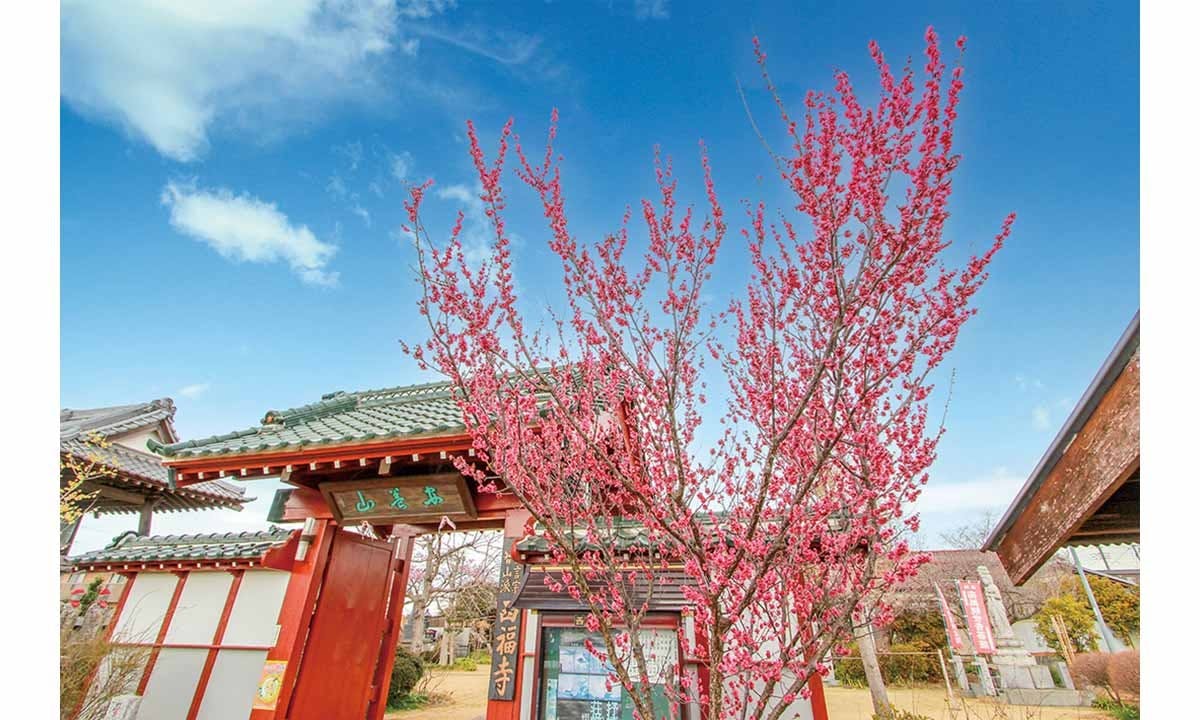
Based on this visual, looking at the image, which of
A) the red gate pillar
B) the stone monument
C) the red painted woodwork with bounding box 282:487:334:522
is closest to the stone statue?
the stone monument

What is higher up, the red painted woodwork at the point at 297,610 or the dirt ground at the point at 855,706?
the red painted woodwork at the point at 297,610

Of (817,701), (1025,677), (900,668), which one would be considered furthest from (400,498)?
(900,668)

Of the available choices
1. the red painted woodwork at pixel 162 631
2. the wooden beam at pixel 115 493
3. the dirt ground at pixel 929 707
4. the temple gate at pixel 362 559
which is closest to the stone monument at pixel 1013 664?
the dirt ground at pixel 929 707

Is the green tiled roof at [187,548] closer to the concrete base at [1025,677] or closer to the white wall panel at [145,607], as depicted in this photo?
the white wall panel at [145,607]

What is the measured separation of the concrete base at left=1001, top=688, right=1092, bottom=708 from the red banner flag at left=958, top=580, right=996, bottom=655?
980 mm

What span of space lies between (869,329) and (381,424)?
6.19 metres

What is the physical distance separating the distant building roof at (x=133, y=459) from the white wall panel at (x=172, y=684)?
4745 millimetres

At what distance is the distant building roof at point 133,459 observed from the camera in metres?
10.7

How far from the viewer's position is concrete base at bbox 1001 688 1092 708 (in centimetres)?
1288

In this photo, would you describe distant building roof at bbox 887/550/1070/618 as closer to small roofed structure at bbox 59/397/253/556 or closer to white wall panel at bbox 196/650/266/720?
white wall panel at bbox 196/650/266/720

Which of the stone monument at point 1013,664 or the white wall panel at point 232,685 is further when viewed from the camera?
the stone monument at point 1013,664

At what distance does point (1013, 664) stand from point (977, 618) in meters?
1.41

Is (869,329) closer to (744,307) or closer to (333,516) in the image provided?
(744,307)

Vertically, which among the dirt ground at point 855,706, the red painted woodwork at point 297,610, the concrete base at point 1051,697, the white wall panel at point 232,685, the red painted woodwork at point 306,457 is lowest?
the dirt ground at point 855,706
